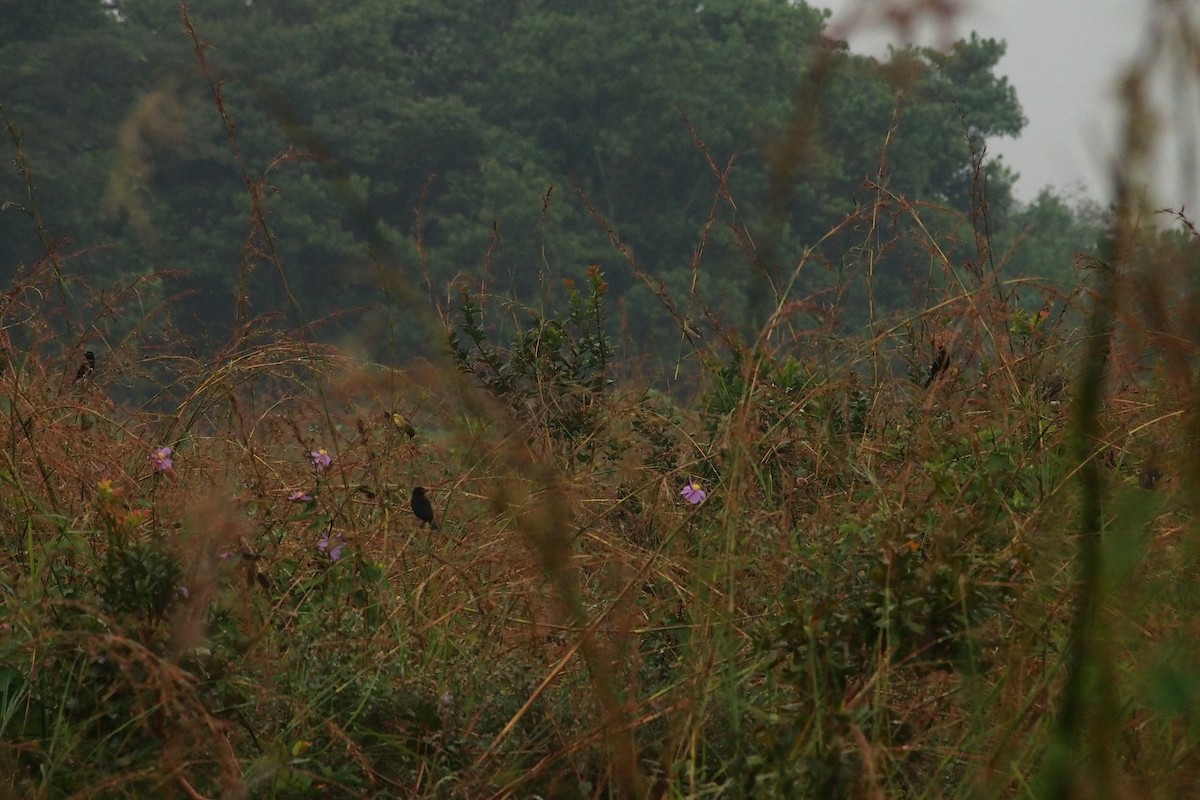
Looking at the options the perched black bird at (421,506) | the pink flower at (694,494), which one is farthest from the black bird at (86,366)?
the pink flower at (694,494)

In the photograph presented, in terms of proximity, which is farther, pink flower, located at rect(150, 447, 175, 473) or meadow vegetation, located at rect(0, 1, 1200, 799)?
pink flower, located at rect(150, 447, 175, 473)

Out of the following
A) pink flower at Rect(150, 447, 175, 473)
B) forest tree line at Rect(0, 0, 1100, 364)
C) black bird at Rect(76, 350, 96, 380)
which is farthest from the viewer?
forest tree line at Rect(0, 0, 1100, 364)

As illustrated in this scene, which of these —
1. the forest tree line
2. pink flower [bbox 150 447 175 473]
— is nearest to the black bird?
pink flower [bbox 150 447 175 473]

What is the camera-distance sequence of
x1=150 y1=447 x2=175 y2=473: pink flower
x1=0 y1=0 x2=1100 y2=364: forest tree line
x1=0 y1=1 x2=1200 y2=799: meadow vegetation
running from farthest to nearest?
x1=0 y1=0 x2=1100 y2=364: forest tree line < x1=150 y1=447 x2=175 y2=473: pink flower < x1=0 y1=1 x2=1200 y2=799: meadow vegetation

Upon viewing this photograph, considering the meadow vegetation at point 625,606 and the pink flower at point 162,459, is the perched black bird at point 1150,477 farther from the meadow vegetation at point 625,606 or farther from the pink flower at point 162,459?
the pink flower at point 162,459

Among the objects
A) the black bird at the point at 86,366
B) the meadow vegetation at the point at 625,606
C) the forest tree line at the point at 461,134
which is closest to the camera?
the meadow vegetation at the point at 625,606

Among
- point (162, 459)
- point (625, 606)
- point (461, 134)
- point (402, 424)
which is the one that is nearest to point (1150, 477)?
point (625, 606)

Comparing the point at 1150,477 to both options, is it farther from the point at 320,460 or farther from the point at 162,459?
the point at 162,459

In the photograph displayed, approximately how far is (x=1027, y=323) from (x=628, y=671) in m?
1.56

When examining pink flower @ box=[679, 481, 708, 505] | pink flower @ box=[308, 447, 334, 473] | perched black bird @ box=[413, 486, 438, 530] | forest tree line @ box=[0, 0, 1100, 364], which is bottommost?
perched black bird @ box=[413, 486, 438, 530]

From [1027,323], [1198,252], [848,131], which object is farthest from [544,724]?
[848,131]

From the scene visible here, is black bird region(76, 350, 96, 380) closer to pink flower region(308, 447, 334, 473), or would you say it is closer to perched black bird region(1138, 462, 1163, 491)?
pink flower region(308, 447, 334, 473)

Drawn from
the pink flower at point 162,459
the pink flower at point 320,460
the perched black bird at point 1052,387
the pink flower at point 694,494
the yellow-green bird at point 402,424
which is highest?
the perched black bird at point 1052,387

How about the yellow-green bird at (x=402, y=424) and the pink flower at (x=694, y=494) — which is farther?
the yellow-green bird at (x=402, y=424)
